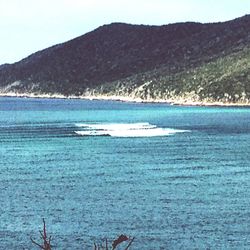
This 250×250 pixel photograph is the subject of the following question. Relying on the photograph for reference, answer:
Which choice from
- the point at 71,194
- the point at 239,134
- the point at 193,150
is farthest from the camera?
the point at 239,134

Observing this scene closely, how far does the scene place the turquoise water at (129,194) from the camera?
57.7 m

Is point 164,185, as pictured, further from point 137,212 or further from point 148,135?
point 148,135

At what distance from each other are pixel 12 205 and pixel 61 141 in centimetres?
7378

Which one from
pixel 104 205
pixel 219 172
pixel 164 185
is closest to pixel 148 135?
pixel 219 172

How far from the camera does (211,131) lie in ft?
556

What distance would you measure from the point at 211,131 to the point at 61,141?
37.0 metres

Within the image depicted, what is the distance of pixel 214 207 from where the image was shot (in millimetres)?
67312

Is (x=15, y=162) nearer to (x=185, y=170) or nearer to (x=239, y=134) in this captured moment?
(x=185, y=170)

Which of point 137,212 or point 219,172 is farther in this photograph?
point 219,172

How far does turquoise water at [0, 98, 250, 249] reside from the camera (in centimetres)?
5772

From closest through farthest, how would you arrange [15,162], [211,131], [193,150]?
1. [15,162]
2. [193,150]
3. [211,131]

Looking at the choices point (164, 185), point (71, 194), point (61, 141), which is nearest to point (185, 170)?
point (164, 185)

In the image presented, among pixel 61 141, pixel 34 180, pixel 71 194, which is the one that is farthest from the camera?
pixel 61 141

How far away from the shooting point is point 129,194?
74938mm
